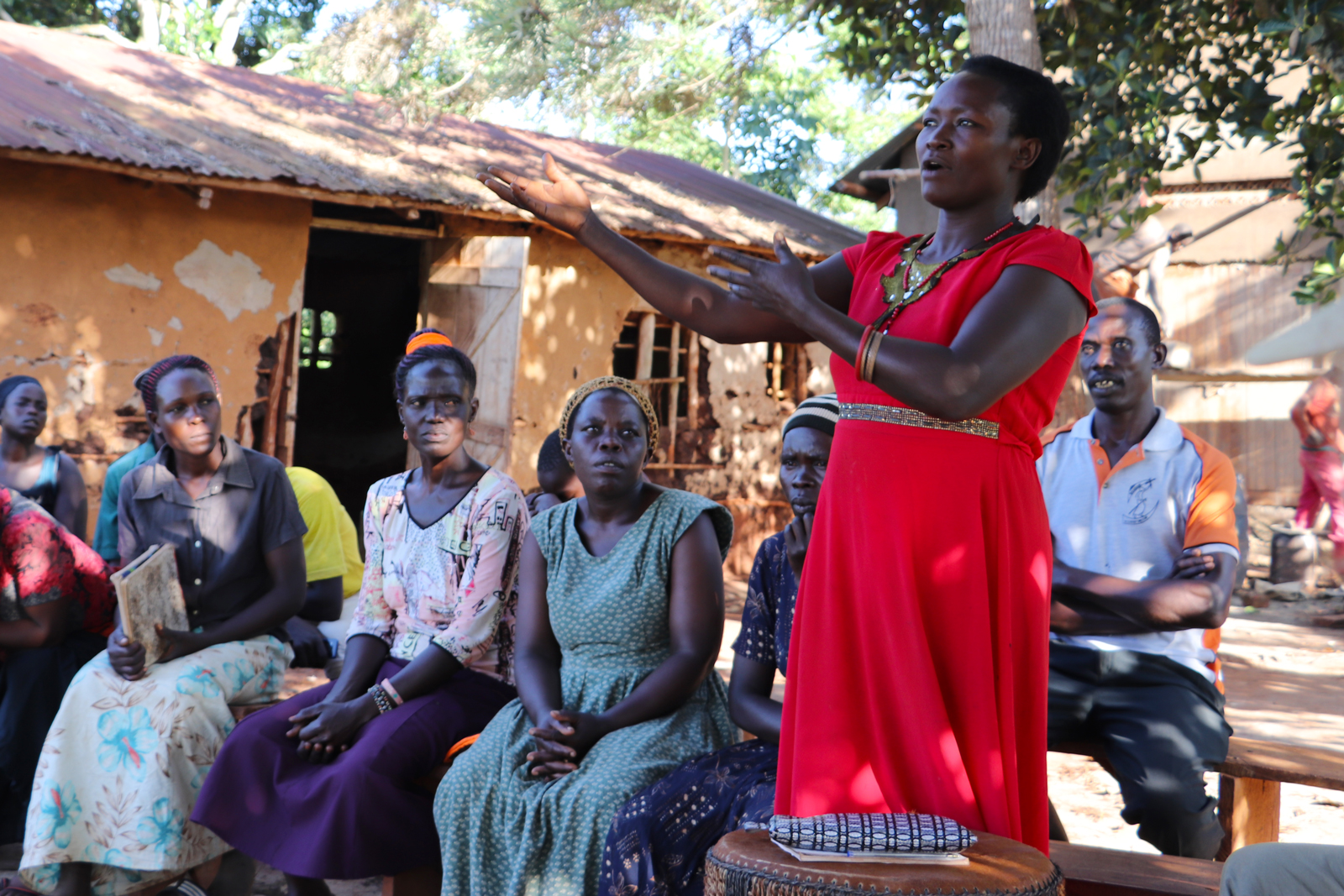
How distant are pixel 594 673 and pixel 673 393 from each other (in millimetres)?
7818

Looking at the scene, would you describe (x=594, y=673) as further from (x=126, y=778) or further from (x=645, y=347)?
(x=645, y=347)

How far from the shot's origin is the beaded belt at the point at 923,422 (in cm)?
168

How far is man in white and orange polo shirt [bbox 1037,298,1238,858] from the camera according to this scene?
287cm

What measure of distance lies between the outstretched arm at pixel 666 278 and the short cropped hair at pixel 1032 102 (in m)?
0.37

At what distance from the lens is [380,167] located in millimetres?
8281

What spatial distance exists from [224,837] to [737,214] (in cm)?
857

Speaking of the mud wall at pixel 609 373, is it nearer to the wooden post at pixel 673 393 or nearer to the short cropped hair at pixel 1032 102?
the wooden post at pixel 673 393

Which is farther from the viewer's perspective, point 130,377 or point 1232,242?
point 1232,242

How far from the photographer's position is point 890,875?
151cm

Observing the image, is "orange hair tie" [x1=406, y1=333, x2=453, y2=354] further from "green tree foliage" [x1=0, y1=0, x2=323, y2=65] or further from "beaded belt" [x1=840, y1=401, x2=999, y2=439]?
"green tree foliage" [x1=0, y1=0, x2=323, y2=65]

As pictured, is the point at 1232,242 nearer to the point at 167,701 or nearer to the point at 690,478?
the point at 690,478

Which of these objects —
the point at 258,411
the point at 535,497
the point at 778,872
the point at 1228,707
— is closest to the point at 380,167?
the point at 258,411

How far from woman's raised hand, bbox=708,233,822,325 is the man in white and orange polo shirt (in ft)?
5.73

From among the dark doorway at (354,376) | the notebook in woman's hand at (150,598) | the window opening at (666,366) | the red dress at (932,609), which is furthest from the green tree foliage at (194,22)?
the red dress at (932,609)
